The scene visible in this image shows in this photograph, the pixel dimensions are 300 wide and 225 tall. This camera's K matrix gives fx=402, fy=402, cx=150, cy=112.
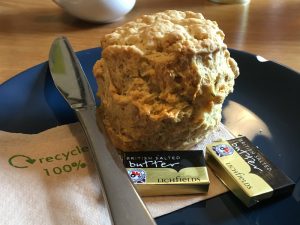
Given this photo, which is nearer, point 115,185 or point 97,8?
point 115,185

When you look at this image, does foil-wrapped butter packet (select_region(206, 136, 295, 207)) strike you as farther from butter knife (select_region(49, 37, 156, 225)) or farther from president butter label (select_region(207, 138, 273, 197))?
butter knife (select_region(49, 37, 156, 225))

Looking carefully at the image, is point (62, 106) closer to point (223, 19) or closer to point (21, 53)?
point (21, 53)

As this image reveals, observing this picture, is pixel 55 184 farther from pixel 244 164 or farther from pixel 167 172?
pixel 244 164

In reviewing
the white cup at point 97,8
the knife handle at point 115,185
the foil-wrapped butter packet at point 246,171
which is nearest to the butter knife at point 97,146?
the knife handle at point 115,185

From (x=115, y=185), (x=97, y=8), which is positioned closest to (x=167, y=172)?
(x=115, y=185)

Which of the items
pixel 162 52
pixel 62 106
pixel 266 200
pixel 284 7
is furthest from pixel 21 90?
pixel 284 7

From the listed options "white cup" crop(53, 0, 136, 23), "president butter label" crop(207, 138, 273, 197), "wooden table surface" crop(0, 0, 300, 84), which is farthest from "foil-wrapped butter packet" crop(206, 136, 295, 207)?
"white cup" crop(53, 0, 136, 23)
